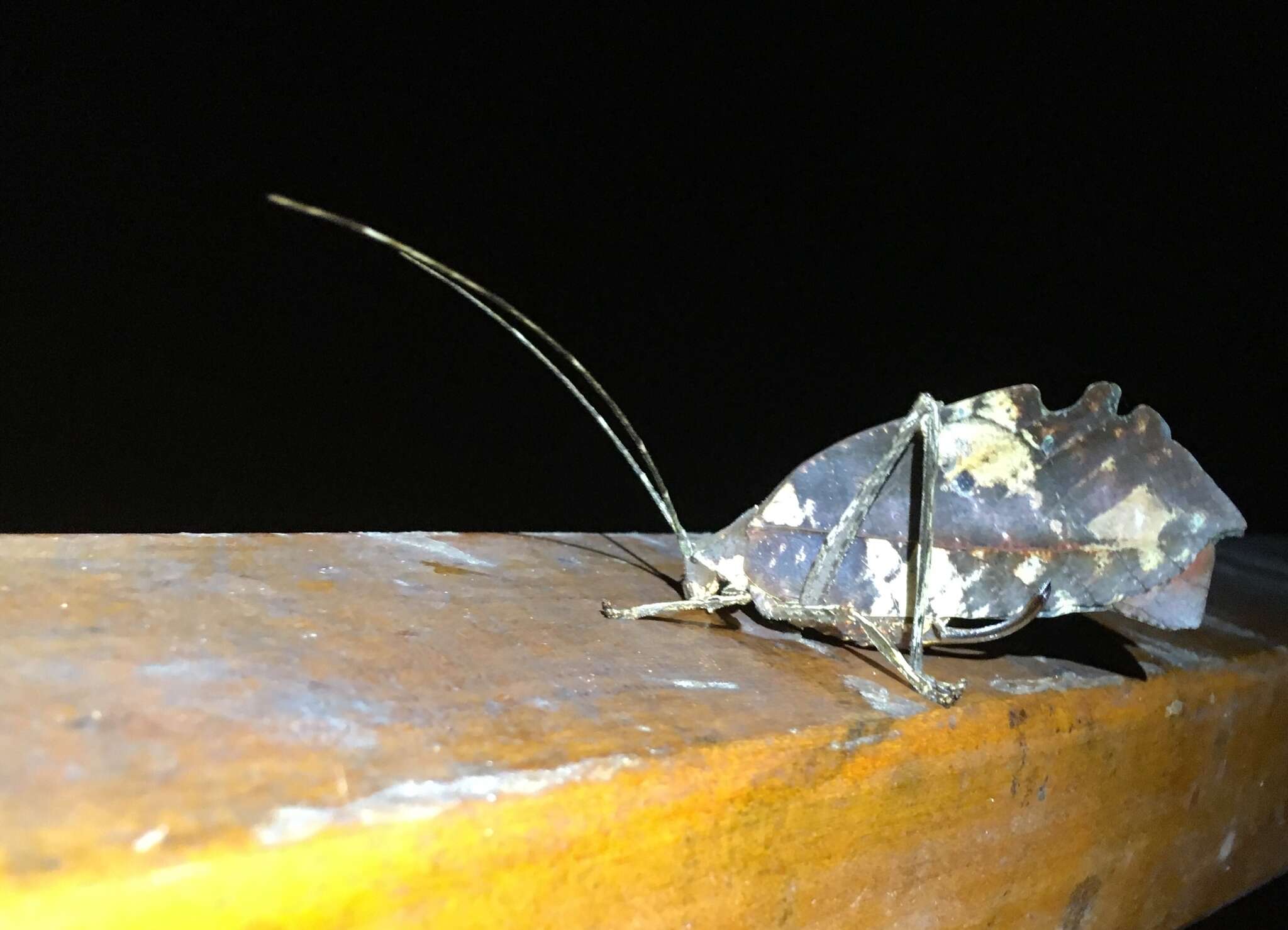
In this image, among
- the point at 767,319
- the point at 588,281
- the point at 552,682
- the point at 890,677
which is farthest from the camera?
the point at 767,319

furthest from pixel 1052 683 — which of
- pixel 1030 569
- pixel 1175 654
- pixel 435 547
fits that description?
pixel 435 547

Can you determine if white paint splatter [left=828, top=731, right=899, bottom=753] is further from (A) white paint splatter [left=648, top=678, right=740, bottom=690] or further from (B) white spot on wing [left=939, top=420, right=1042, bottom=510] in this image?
→ (B) white spot on wing [left=939, top=420, right=1042, bottom=510]

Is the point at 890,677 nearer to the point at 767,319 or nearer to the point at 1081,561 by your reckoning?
the point at 1081,561

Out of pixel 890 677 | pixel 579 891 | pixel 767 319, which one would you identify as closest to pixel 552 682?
pixel 579 891

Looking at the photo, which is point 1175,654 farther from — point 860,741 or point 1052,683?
point 860,741

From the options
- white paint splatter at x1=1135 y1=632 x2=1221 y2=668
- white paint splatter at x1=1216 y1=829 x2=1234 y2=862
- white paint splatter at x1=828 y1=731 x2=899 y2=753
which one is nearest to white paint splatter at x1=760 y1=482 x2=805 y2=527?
white paint splatter at x1=828 y1=731 x2=899 y2=753

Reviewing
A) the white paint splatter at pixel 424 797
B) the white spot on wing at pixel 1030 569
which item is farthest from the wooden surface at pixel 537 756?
the white spot on wing at pixel 1030 569
